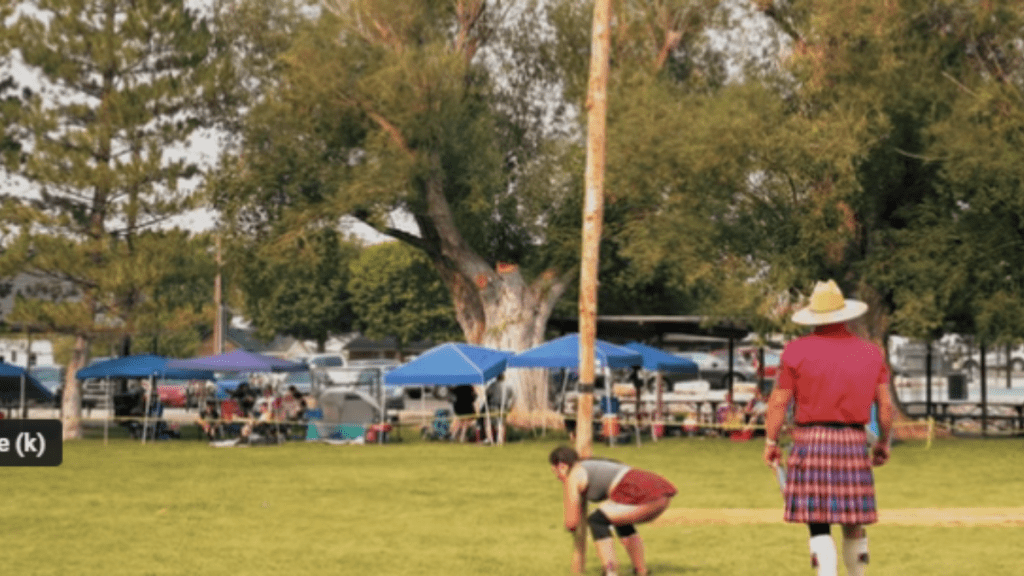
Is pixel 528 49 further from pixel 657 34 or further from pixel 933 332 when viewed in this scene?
pixel 933 332

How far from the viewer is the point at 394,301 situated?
108 metres

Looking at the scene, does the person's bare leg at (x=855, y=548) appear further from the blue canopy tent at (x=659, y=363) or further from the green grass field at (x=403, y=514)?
the blue canopy tent at (x=659, y=363)

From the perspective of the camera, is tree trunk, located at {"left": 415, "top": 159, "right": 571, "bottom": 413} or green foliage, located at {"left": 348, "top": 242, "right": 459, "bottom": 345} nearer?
tree trunk, located at {"left": 415, "top": 159, "right": 571, "bottom": 413}

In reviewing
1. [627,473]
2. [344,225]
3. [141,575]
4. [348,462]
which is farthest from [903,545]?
[344,225]

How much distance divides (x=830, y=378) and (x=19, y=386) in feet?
109

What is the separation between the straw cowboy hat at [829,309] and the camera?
10586mm

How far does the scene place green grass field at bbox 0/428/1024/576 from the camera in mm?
15148

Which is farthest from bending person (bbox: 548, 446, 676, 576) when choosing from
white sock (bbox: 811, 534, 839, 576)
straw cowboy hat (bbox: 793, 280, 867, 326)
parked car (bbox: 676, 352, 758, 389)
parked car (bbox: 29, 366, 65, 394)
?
parked car (bbox: 29, 366, 65, 394)

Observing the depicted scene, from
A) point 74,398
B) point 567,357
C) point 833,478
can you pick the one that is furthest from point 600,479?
point 74,398

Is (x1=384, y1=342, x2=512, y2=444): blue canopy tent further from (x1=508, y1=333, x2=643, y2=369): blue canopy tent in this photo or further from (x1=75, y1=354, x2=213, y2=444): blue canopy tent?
(x1=75, y1=354, x2=213, y2=444): blue canopy tent

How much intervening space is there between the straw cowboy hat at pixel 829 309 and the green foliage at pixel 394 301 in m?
89.9

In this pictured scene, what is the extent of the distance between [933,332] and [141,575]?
95.0 ft

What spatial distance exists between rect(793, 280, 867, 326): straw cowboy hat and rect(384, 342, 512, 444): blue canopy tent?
2733 centimetres

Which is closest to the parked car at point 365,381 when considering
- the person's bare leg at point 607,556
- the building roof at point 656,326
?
the building roof at point 656,326
